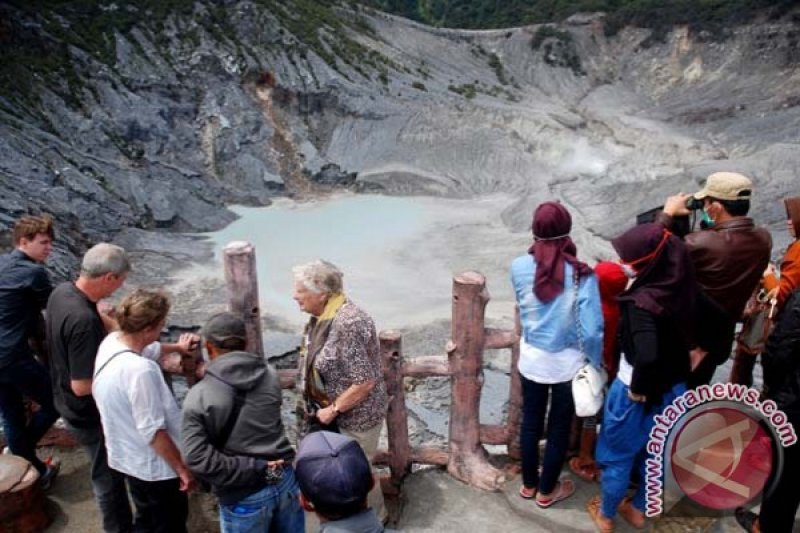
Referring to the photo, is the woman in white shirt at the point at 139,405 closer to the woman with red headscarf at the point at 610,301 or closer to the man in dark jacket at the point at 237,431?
the man in dark jacket at the point at 237,431

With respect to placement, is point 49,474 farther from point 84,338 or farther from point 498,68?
point 498,68

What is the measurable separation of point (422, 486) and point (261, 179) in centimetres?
1892

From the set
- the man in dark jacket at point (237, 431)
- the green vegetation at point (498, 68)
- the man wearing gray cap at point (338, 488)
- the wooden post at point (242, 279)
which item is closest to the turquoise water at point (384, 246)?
the wooden post at point (242, 279)

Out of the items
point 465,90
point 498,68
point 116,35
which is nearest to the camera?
point 116,35

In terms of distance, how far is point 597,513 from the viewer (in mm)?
3598

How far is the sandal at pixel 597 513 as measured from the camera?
3.52 metres

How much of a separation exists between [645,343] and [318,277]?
5.18 ft

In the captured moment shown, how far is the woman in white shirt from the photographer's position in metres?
2.73

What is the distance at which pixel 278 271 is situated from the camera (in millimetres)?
14227

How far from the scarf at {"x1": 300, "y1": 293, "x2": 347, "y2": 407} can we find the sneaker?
1.97 m

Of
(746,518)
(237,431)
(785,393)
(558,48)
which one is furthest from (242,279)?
(558,48)

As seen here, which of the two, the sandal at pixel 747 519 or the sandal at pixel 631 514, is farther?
the sandal at pixel 631 514

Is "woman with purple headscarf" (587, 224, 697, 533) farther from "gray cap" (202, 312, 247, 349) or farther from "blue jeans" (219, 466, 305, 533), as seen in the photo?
"gray cap" (202, 312, 247, 349)

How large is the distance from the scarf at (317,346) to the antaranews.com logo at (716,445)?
1.71 meters
